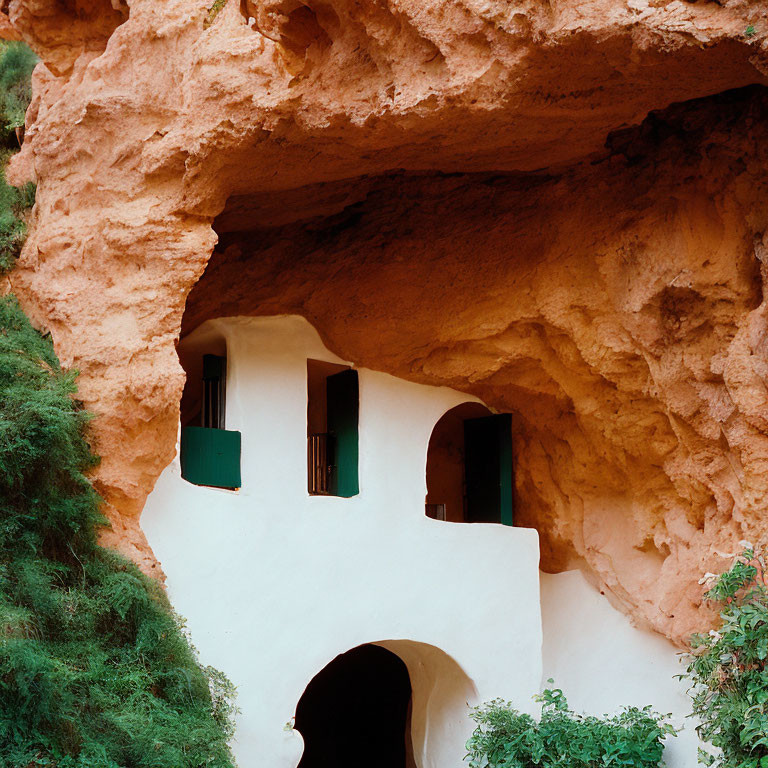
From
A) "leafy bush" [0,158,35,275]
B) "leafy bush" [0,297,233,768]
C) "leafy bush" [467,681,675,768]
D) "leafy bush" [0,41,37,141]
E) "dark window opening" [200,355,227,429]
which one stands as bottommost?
"leafy bush" [467,681,675,768]

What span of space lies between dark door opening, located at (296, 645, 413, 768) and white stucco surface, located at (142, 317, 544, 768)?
211cm

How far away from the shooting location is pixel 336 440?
35.2ft

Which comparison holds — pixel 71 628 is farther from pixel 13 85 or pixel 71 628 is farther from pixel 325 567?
pixel 13 85

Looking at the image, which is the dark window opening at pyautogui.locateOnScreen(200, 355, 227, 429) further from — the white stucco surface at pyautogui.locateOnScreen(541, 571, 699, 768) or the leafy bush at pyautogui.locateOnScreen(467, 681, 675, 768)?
the white stucco surface at pyautogui.locateOnScreen(541, 571, 699, 768)

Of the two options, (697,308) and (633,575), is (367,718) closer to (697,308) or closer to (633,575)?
(633,575)

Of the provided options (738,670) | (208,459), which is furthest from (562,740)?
(208,459)

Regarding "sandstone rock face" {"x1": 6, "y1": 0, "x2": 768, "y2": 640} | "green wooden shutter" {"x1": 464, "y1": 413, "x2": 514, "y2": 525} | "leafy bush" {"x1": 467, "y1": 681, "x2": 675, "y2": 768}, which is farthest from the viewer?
"green wooden shutter" {"x1": 464, "y1": 413, "x2": 514, "y2": 525}

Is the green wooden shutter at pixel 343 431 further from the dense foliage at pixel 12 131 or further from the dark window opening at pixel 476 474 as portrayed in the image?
the dense foliage at pixel 12 131

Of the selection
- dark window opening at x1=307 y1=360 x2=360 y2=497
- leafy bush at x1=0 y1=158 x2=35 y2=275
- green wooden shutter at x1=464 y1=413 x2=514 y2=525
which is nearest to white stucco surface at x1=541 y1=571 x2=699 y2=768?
green wooden shutter at x1=464 y1=413 x2=514 y2=525

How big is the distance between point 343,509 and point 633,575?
3.50 m

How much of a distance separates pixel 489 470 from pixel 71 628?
6.27m

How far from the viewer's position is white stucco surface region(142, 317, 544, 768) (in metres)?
8.55

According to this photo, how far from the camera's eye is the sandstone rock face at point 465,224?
24.7 feet

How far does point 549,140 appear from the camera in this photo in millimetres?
8562
